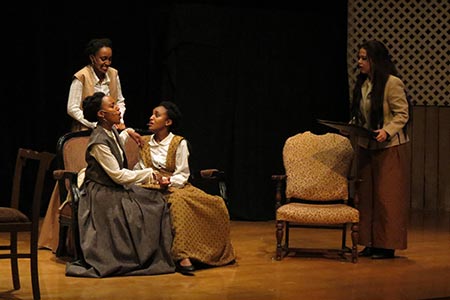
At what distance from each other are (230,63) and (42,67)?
5.28ft

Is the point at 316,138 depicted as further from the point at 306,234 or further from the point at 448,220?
the point at 448,220

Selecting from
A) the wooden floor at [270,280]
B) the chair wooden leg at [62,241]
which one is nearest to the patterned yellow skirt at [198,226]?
the wooden floor at [270,280]

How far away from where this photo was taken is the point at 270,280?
5523 millimetres

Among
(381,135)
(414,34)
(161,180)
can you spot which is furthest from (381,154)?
(414,34)

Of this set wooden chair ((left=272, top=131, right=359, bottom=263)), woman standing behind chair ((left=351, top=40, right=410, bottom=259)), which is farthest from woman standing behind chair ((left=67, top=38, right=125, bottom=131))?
woman standing behind chair ((left=351, top=40, right=410, bottom=259))

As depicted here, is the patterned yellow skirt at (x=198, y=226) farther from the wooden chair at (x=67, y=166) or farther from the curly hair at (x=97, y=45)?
the curly hair at (x=97, y=45)

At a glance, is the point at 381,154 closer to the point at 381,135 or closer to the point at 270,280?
the point at 381,135

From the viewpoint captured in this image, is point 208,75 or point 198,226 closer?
point 198,226

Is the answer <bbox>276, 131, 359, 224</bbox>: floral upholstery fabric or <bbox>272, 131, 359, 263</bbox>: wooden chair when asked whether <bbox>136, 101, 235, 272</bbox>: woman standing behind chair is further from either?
<bbox>276, 131, 359, 224</bbox>: floral upholstery fabric

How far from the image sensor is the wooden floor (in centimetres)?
508

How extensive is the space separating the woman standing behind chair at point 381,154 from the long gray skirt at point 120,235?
1485mm

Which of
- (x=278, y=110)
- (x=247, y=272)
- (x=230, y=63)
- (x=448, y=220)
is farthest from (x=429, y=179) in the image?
(x=247, y=272)

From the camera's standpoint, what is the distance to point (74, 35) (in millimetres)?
8016

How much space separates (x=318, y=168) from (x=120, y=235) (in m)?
1.57
